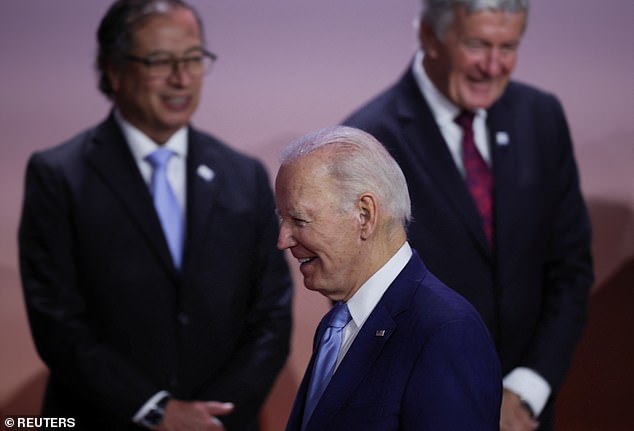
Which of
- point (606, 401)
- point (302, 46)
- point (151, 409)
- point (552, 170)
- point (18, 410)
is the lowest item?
point (606, 401)

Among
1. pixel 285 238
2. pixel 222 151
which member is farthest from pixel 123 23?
pixel 285 238

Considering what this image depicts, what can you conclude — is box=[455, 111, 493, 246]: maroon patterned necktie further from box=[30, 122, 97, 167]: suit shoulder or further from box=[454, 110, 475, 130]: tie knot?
box=[30, 122, 97, 167]: suit shoulder

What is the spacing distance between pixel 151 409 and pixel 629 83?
190 cm

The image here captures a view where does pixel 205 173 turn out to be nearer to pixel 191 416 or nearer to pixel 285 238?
pixel 191 416

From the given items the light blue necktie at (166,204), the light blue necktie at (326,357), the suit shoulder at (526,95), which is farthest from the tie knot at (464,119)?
the light blue necktie at (326,357)

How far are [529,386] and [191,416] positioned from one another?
0.87 m

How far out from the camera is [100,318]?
2.92 m

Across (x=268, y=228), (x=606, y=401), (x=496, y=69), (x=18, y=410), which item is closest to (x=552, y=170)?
(x=496, y=69)

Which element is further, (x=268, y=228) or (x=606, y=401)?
(x=606, y=401)

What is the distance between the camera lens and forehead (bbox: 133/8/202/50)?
117 inches

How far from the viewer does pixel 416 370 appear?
5.83 feet

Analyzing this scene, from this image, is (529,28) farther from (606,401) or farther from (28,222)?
(28,222)

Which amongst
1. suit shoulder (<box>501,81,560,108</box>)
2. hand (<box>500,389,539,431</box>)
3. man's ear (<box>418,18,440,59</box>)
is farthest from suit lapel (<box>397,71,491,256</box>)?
→ hand (<box>500,389,539,431</box>)

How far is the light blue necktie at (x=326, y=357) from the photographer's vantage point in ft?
6.48
